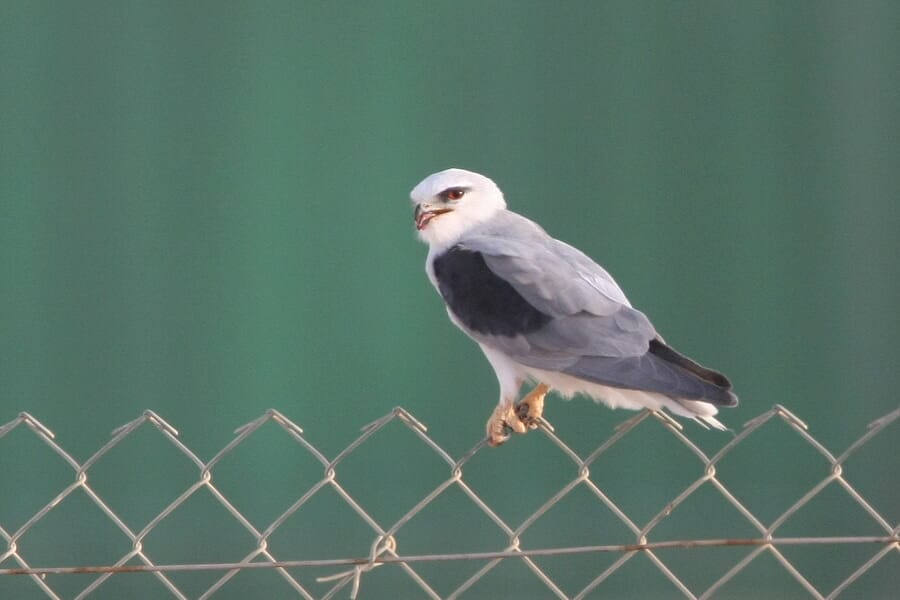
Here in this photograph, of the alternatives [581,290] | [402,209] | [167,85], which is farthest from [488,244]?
[167,85]

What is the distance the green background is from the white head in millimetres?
1666

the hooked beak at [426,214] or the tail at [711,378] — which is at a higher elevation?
the tail at [711,378]

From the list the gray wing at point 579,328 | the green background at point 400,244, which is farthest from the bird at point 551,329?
the green background at point 400,244

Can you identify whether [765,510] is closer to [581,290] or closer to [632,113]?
[632,113]

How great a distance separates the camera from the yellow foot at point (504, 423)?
133 inches

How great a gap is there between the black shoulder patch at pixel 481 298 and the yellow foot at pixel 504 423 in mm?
181

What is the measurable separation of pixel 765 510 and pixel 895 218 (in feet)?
3.99

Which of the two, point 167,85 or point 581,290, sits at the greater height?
point 581,290

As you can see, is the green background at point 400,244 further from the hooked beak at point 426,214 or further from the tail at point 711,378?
the tail at point 711,378

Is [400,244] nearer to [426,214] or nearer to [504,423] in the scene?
[426,214]

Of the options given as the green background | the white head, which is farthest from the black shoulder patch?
the green background

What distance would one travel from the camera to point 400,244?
218 inches

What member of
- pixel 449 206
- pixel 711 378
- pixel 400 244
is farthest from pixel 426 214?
pixel 400 244

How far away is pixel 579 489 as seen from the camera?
552cm
